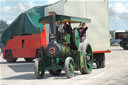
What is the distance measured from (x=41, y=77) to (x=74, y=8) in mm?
4580

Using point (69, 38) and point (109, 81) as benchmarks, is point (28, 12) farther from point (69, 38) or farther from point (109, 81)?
point (109, 81)

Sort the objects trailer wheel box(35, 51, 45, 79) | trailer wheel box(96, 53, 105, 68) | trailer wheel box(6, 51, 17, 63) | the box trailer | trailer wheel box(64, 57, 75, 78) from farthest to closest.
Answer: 1. trailer wheel box(6, 51, 17, 63)
2. the box trailer
3. trailer wheel box(96, 53, 105, 68)
4. trailer wheel box(35, 51, 45, 79)
5. trailer wheel box(64, 57, 75, 78)

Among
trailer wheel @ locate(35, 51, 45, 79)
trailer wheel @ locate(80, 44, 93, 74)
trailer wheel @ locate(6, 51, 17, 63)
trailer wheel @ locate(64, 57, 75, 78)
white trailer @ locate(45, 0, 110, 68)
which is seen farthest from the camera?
trailer wheel @ locate(6, 51, 17, 63)

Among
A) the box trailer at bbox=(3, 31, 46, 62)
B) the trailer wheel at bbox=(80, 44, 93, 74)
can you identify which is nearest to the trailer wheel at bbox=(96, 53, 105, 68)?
the trailer wheel at bbox=(80, 44, 93, 74)

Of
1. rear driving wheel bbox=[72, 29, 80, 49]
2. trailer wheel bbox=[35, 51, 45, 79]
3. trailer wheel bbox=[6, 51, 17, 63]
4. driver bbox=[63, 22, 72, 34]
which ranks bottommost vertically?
trailer wheel bbox=[6, 51, 17, 63]

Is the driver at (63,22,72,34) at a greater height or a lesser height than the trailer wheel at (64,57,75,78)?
greater

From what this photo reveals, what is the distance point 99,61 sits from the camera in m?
15.3

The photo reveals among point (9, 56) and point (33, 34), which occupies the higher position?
point (33, 34)

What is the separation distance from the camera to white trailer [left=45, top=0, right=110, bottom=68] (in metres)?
15.1

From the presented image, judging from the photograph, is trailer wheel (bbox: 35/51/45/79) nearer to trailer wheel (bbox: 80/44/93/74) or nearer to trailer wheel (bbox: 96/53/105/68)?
trailer wheel (bbox: 80/44/93/74)

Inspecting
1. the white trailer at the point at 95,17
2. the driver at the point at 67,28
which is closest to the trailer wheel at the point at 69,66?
the driver at the point at 67,28

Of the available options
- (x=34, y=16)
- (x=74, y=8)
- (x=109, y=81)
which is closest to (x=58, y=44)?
(x=109, y=81)

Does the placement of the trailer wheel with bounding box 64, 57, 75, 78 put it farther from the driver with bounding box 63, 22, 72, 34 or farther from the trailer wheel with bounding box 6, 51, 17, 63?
the trailer wheel with bounding box 6, 51, 17, 63

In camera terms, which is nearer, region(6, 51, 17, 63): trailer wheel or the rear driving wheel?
the rear driving wheel
